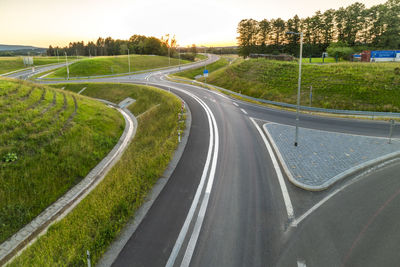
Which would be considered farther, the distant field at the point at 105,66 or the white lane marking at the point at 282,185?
the distant field at the point at 105,66

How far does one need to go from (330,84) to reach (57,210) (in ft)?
126

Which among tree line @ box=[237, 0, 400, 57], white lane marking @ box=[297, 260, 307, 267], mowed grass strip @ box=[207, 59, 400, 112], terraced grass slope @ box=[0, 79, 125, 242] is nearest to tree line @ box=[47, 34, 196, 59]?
tree line @ box=[237, 0, 400, 57]

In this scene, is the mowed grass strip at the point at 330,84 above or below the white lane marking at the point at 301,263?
above

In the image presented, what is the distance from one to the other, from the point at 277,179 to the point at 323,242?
4485mm

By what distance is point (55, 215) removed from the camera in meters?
13.5

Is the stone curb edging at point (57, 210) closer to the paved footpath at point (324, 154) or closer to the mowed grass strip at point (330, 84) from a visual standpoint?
the paved footpath at point (324, 154)

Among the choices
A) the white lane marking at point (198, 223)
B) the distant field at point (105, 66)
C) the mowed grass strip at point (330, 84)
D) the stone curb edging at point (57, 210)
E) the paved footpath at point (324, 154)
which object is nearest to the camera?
the white lane marking at point (198, 223)

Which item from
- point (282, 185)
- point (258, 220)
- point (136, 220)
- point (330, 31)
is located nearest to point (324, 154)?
point (282, 185)

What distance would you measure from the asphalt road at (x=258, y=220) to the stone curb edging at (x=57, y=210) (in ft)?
22.7

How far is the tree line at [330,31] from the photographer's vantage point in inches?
2538

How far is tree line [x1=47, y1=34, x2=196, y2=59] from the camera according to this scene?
126m

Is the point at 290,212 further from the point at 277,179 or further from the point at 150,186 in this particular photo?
the point at 150,186

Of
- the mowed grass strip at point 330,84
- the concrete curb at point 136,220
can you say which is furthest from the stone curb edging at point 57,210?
the mowed grass strip at point 330,84

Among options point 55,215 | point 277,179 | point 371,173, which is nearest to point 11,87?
point 55,215
